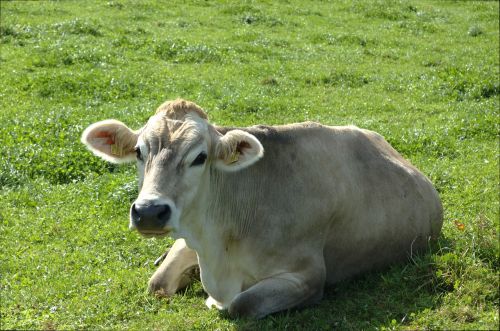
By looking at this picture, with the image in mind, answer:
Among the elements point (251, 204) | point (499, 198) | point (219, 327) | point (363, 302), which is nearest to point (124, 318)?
point (219, 327)

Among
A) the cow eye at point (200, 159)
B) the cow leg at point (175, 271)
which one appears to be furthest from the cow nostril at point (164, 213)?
the cow leg at point (175, 271)

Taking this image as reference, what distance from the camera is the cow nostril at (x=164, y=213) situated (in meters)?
6.88

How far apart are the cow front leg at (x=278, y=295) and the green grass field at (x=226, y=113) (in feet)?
0.39

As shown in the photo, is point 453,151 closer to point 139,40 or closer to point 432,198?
point 432,198

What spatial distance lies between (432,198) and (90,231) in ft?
13.2

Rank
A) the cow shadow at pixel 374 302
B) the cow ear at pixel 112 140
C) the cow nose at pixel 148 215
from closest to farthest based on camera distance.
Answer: the cow nose at pixel 148 215
the cow shadow at pixel 374 302
the cow ear at pixel 112 140

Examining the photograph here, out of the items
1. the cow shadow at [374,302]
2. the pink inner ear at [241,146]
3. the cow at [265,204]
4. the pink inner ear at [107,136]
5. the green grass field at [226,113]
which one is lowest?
the green grass field at [226,113]

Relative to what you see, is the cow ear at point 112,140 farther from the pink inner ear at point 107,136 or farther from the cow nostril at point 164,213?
the cow nostril at point 164,213

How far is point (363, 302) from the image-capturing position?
7.81m

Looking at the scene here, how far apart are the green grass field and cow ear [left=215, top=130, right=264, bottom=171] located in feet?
4.77

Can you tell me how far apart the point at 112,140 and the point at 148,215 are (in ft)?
5.05

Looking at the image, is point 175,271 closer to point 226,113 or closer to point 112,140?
point 112,140

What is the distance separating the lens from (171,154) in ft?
24.0

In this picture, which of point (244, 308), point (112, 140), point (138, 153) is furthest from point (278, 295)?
point (112, 140)
